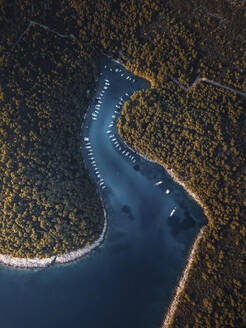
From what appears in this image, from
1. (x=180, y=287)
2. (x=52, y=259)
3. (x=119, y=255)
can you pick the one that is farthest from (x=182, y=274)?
(x=52, y=259)

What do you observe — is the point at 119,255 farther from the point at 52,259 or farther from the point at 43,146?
the point at 43,146

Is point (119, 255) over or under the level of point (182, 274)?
under

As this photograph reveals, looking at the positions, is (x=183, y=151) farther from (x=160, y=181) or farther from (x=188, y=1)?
(x=188, y=1)

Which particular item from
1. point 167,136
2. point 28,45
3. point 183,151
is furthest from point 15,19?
point 183,151

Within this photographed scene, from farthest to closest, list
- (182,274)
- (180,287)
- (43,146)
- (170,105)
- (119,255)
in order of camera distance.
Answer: (119,255) < (182,274) < (180,287) < (170,105) < (43,146)

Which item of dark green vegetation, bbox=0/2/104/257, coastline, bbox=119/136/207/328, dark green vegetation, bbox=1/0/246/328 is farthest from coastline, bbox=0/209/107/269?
coastline, bbox=119/136/207/328

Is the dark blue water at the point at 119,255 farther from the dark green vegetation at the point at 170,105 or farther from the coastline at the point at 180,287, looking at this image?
the dark green vegetation at the point at 170,105
